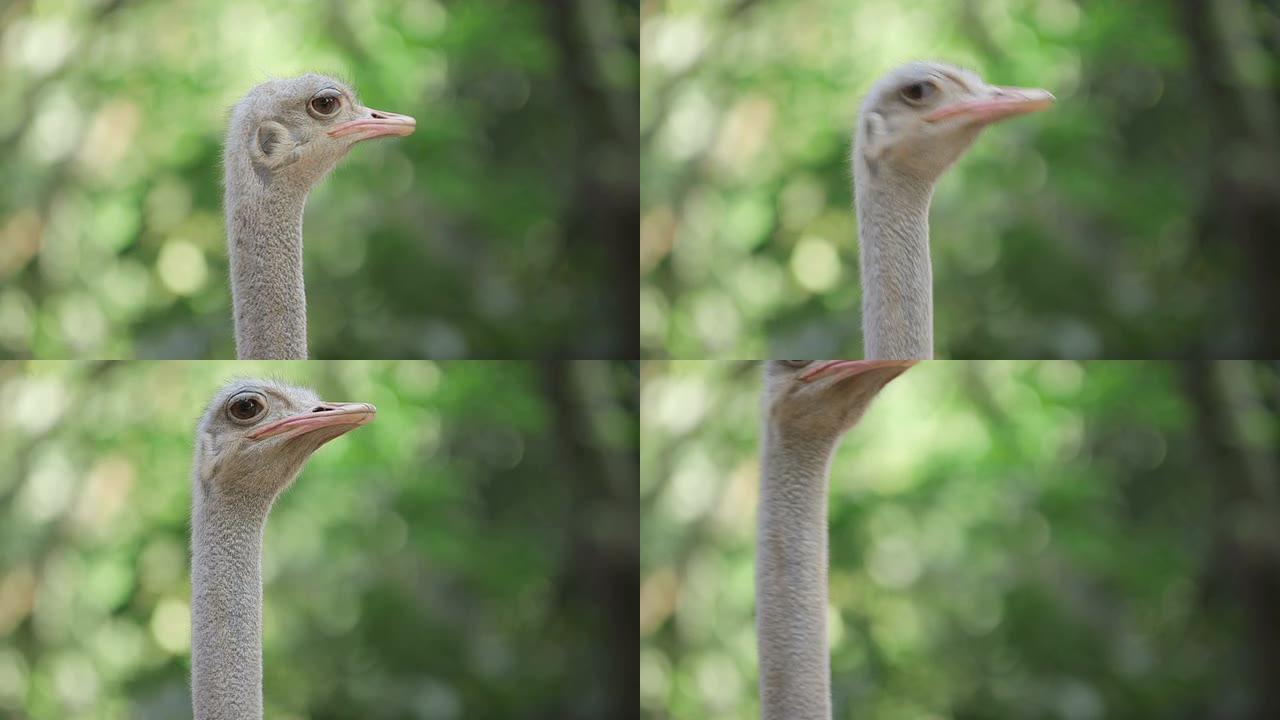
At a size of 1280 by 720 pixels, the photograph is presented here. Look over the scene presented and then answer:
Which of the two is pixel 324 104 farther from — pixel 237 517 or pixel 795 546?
pixel 795 546

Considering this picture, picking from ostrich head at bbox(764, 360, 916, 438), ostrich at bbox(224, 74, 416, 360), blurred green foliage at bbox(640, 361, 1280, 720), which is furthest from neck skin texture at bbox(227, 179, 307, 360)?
blurred green foliage at bbox(640, 361, 1280, 720)

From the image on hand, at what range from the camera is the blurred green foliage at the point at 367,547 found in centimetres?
369

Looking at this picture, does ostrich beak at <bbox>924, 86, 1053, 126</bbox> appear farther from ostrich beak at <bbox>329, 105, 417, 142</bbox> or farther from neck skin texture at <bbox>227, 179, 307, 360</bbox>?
neck skin texture at <bbox>227, 179, 307, 360</bbox>

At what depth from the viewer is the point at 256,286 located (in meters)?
1.96

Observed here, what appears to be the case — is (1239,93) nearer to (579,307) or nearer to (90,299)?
(579,307)

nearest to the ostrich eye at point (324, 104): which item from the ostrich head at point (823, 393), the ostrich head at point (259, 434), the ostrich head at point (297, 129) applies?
the ostrich head at point (297, 129)

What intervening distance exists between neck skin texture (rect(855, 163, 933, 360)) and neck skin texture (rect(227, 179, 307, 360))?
2.26 feet

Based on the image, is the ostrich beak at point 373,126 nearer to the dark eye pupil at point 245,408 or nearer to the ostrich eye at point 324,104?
the ostrich eye at point 324,104

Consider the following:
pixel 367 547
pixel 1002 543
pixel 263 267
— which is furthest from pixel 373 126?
pixel 1002 543

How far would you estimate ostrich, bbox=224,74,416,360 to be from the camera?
1947 mm

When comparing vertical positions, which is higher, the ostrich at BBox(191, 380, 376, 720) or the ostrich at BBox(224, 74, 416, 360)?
the ostrich at BBox(224, 74, 416, 360)

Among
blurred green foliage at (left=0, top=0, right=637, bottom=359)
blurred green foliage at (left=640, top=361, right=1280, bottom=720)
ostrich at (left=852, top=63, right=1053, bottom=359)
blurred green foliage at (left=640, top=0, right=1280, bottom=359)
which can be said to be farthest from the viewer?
blurred green foliage at (left=640, top=361, right=1280, bottom=720)

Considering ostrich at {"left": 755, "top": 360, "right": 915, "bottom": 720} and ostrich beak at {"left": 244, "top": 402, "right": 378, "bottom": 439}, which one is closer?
ostrich beak at {"left": 244, "top": 402, "right": 378, "bottom": 439}

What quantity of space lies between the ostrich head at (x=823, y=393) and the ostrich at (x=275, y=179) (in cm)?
54
